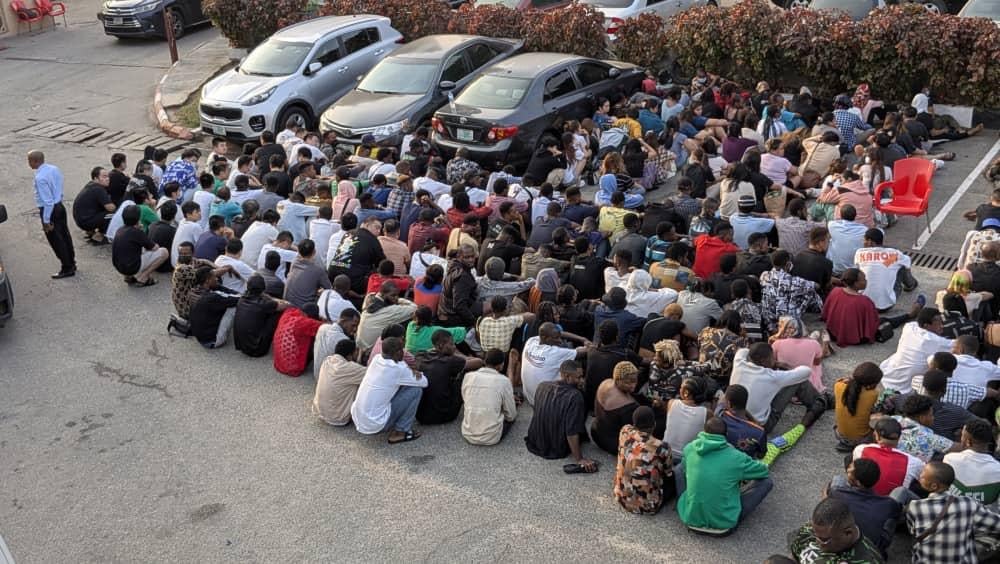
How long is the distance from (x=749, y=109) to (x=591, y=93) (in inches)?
101

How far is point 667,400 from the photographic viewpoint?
9.76 metres

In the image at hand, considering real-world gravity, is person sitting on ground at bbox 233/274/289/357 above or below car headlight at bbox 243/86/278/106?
below

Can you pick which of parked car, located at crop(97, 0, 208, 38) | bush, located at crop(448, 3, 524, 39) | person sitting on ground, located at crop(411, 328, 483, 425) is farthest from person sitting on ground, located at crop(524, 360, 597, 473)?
parked car, located at crop(97, 0, 208, 38)

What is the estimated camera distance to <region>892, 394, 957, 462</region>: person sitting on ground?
Result: 8.41 metres

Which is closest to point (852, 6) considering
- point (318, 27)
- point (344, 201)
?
point (318, 27)

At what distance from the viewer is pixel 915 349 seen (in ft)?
31.5

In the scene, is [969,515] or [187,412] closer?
[969,515]

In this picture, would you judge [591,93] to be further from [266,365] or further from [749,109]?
[266,365]

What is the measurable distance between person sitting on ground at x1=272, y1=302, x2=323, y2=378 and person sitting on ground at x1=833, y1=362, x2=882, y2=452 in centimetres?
526

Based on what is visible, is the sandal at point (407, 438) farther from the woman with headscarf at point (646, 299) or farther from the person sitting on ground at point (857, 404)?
the person sitting on ground at point (857, 404)

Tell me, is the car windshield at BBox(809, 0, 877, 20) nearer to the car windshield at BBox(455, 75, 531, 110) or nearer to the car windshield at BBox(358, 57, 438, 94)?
the car windshield at BBox(455, 75, 531, 110)

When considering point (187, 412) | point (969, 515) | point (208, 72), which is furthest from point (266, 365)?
point (208, 72)

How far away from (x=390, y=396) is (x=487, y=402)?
2.99ft

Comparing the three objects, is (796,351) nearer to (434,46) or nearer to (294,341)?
(294,341)
